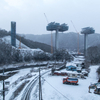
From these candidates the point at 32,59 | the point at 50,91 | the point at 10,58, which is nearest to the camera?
the point at 50,91

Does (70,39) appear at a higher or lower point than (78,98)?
higher

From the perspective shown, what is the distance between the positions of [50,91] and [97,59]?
1175cm

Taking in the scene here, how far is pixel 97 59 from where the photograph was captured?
15.9 metres

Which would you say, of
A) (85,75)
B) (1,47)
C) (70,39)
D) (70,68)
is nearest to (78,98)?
(85,75)

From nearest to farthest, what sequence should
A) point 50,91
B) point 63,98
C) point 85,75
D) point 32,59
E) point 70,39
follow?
Answer: point 63,98 < point 50,91 < point 85,75 < point 32,59 < point 70,39

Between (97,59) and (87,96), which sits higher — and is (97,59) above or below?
above

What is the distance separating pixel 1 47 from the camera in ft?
53.6

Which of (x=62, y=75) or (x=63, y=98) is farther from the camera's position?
(x=62, y=75)

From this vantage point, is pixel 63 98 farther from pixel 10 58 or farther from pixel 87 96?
pixel 10 58

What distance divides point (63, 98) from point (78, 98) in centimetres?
60

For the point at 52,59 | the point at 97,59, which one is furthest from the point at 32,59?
the point at 97,59

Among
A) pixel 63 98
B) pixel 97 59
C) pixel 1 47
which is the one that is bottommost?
pixel 63 98

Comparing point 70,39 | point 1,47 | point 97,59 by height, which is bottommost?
point 97,59

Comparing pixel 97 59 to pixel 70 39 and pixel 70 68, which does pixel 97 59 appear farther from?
pixel 70 39
